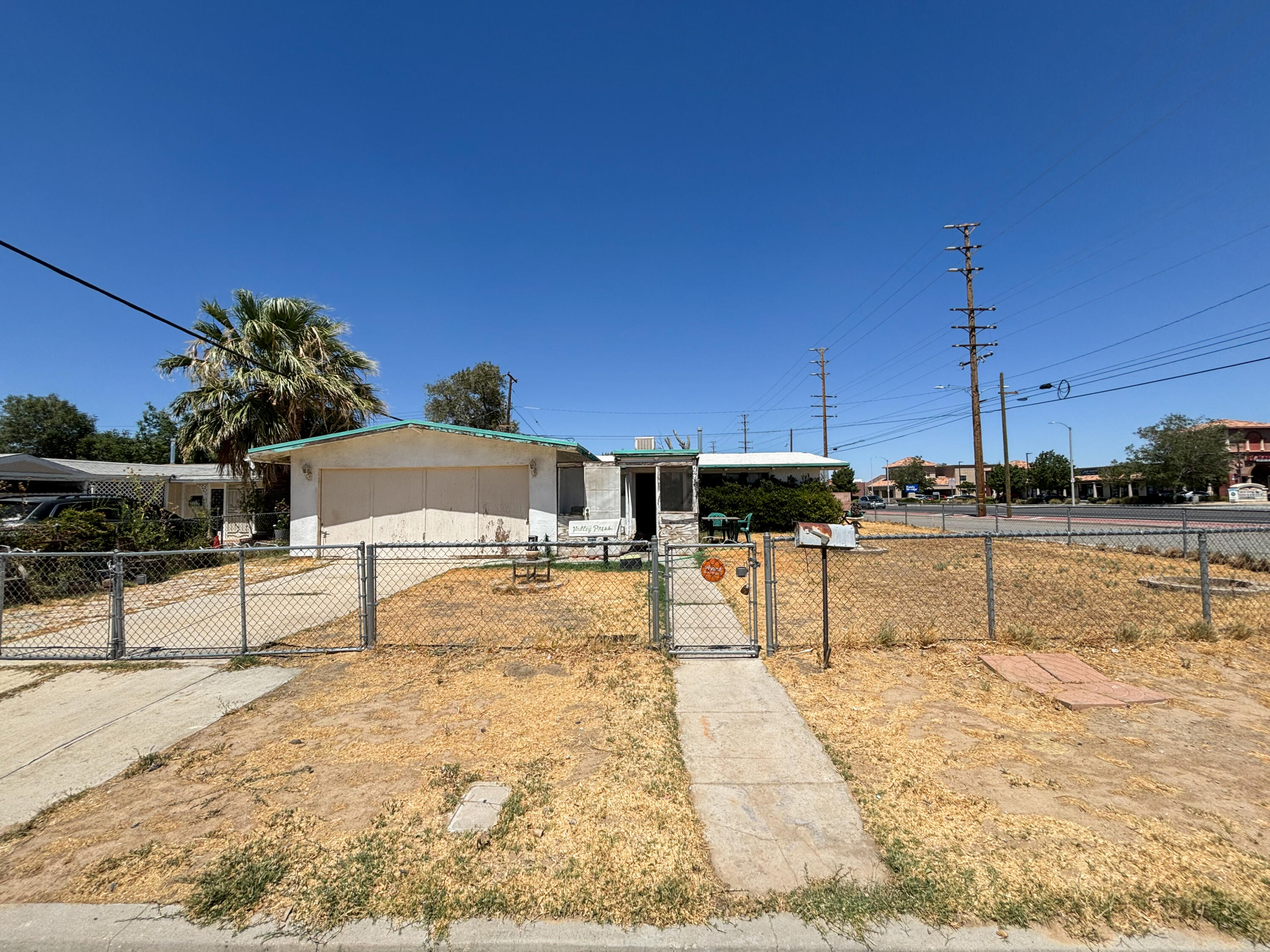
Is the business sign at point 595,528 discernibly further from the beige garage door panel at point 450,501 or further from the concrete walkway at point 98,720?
the concrete walkway at point 98,720

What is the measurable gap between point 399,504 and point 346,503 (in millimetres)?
1447

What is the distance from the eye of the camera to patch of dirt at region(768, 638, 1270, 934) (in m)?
2.42

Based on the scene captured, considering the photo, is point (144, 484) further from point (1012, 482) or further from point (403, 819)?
point (1012, 482)

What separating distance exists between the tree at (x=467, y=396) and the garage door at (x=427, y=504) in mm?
20016

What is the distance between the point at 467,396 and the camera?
112 ft

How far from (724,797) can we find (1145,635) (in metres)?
5.75

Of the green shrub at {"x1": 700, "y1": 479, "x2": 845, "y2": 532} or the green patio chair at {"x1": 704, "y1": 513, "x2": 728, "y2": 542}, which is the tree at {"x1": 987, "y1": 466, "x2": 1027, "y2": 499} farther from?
the green patio chair at {"x1": 704, "y1": 513, "x2": 728, "y2": 542}

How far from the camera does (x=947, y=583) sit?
32.0ft

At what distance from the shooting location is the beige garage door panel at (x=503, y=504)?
13680 millimetres

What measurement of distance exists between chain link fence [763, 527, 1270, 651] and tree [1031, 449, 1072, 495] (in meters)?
57.7

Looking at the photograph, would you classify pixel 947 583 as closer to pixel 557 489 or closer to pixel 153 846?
pixel 557 489

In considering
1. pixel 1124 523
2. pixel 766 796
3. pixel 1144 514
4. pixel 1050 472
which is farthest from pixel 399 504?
pixel 1050 472

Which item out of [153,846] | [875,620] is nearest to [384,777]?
[153,846]

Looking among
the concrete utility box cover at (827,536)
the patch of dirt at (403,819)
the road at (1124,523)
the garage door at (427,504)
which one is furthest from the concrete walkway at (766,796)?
the garage door at (427,504)
